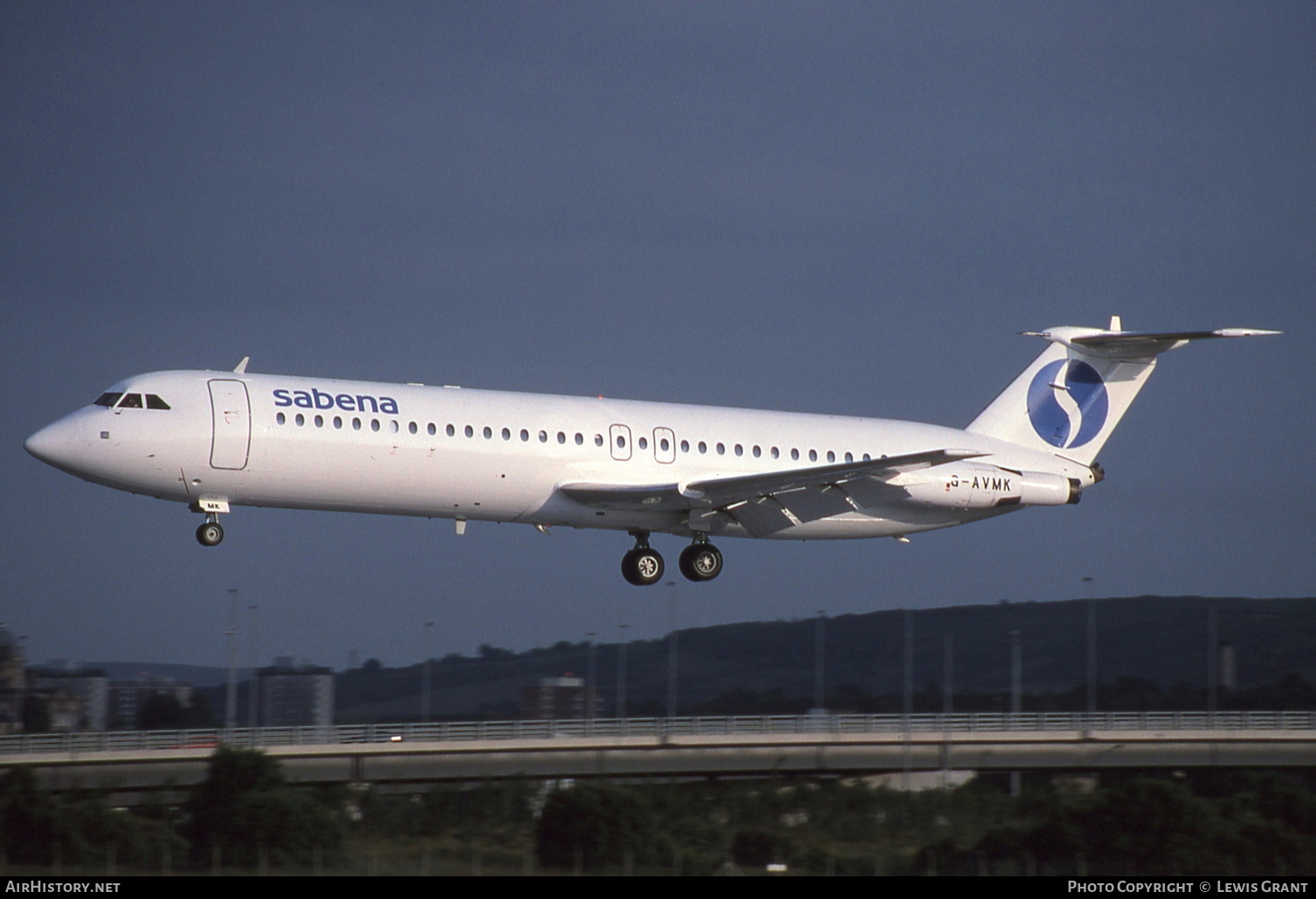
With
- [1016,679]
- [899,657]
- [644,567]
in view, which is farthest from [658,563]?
[899,657]

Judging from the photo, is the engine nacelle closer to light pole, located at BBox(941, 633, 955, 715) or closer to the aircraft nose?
the aircraft nose

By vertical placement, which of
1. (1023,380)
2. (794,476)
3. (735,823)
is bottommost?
(735,823)

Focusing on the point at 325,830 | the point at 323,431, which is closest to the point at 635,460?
the point at 323,431

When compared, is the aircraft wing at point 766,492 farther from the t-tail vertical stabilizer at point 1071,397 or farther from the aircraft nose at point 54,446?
the aircraft nose at point 54,446

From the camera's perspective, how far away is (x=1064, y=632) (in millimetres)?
114125

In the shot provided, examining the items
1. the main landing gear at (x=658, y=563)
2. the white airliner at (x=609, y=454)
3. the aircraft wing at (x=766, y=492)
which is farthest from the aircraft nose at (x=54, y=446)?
the main landing gear at (x=658, y=563)

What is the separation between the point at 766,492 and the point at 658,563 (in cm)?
418

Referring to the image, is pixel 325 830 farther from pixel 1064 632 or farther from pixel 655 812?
pixel 1064 632

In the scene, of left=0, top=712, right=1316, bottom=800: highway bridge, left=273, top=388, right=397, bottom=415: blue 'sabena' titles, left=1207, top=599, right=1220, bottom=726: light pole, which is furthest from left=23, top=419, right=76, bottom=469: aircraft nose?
left=1207, top=599, right=1220, bottom=726: light pole

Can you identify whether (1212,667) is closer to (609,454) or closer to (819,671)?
(819,671)

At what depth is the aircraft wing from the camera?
36812mm

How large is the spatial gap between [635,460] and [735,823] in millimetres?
16224

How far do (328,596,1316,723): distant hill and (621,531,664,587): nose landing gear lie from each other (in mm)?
55005

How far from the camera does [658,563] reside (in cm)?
4097
